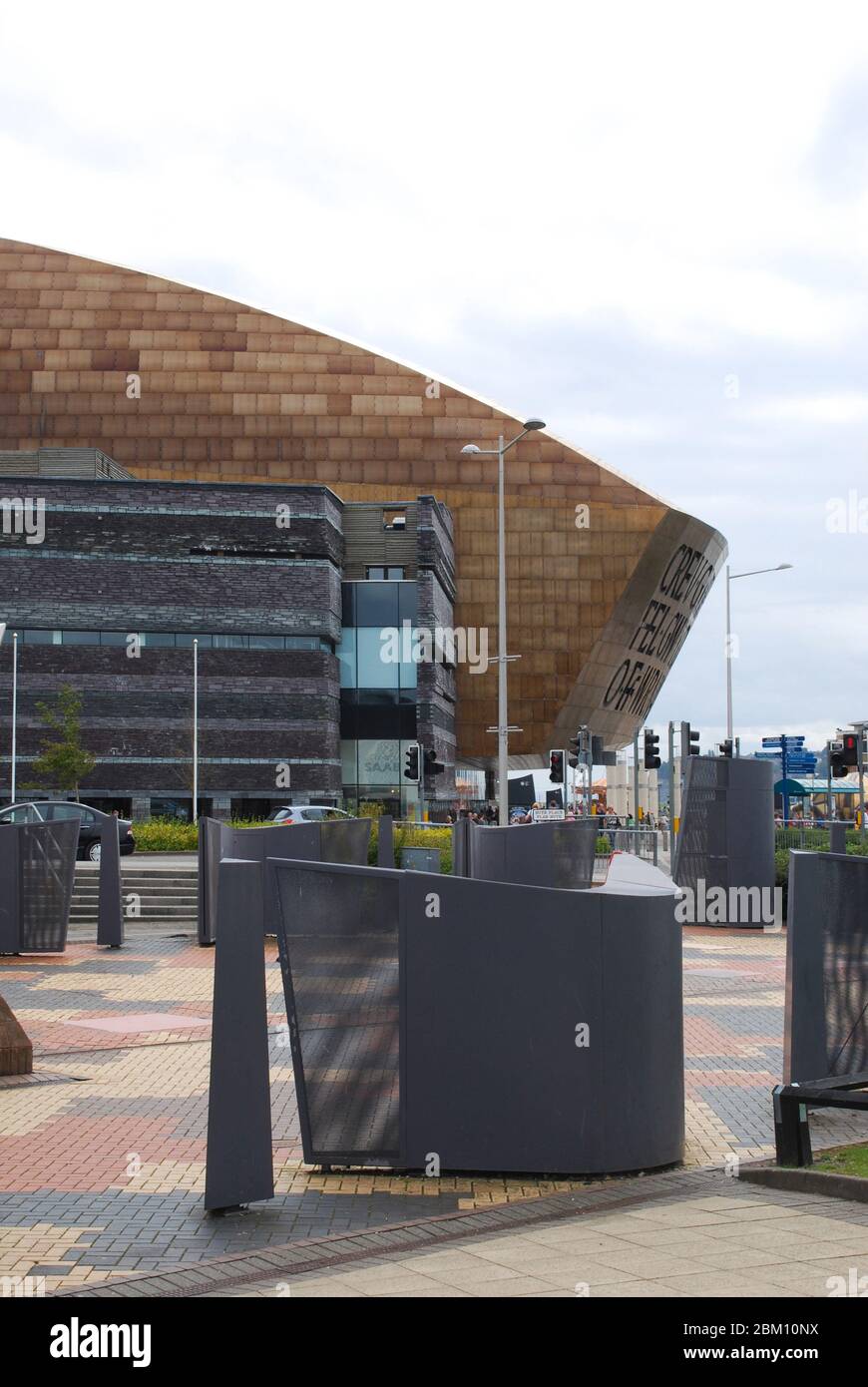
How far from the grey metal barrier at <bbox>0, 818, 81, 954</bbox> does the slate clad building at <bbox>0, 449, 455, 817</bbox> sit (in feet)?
136

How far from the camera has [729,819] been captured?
2384 centimetres

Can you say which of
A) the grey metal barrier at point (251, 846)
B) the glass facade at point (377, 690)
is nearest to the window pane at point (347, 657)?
the glass facade at point (377, 690)

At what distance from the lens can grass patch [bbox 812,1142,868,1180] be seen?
7246 millimetres

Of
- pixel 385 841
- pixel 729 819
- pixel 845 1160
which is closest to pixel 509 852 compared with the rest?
pixel 385 841

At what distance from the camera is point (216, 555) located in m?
61.2

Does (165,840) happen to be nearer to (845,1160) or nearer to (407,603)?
(407,603)

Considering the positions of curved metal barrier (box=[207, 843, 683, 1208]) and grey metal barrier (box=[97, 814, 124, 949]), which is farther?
grey metal barrier (box=[97, 814, 124, 949])

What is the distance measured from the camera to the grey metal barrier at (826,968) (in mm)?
9078

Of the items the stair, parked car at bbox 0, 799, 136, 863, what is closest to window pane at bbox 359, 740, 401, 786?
parked car at bbox 0, 799, 136, 863

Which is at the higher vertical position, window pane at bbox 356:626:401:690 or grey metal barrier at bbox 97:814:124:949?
window pane at bbox 356:626:401:690

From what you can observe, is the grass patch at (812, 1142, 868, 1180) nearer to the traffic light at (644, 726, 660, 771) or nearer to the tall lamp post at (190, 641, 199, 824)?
the traffic light at (644, 726, 660, 771)

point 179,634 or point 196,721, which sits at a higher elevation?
point 179,634

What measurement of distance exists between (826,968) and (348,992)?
3.33 meters
